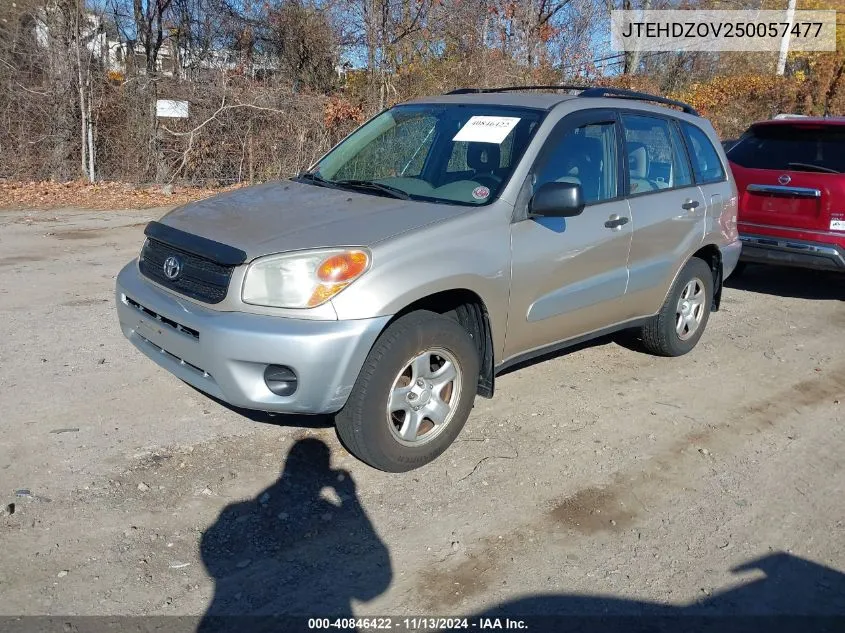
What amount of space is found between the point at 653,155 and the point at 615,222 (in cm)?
92

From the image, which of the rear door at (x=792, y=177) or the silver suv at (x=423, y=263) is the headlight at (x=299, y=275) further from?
the rear door at (x=792, y=177)

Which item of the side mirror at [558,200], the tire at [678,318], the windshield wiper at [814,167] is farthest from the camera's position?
the windshield wiper at [814,167]

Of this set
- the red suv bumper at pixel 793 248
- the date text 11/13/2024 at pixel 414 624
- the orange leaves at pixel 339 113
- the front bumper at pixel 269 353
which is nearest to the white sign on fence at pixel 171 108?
the orange leaves at pixel 339 113

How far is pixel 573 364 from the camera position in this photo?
5.75m

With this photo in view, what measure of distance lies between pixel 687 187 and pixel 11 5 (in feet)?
41.3

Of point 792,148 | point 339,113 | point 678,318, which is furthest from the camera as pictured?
point 339,113

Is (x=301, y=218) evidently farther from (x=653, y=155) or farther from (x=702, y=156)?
(x=702, y=156)

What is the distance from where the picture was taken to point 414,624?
2.90m

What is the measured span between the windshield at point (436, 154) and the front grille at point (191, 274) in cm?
115

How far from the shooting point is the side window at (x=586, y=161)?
177 inches

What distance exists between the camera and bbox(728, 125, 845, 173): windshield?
7527 millimetres

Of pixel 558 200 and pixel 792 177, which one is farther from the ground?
pixel 792 177

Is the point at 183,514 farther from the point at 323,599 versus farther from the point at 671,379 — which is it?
the point at 671,379

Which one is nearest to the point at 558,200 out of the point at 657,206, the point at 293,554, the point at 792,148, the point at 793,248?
the point at 657,206
